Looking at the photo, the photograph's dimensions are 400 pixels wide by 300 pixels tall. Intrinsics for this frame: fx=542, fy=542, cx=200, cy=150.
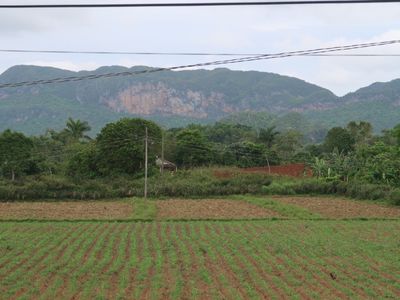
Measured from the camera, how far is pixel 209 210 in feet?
112

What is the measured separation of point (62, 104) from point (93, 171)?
469ft

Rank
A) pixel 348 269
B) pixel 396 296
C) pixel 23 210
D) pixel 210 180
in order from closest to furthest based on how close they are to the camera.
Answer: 1. pixel 396 296
2. pixel 348 269
3. pixel 23 210
4. pixel 210 180

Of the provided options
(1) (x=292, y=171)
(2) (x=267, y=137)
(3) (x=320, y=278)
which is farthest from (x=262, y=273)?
(2) (x=267, y=137)

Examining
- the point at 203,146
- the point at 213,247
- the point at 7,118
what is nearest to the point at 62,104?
the point at 7,118

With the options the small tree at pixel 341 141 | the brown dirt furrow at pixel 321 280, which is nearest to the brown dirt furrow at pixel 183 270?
the brown dirt furrow at pixel 321 280

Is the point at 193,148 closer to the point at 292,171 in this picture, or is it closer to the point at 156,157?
the point at 156,157

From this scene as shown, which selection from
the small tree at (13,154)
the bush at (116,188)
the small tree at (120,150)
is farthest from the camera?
the small tree at (13,154)

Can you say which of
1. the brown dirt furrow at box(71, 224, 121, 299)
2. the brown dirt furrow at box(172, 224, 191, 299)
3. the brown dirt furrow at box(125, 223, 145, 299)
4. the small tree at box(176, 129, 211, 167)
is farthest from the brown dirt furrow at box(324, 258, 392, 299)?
the small tree at box(176, 129, 211, 167)

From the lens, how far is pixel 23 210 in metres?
34.4

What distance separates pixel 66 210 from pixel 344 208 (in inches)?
698

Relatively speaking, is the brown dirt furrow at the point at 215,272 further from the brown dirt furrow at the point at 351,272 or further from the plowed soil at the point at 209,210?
the plowed soil at the point at 209,210

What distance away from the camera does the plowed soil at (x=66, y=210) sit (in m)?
31.0

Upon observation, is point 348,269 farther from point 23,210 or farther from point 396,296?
point 23,210

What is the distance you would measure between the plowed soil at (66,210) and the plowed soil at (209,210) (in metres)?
2.47
